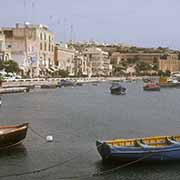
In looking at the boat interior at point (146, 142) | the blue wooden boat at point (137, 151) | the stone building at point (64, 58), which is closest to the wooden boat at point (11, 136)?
the blue wooden boat at point (137, 151)

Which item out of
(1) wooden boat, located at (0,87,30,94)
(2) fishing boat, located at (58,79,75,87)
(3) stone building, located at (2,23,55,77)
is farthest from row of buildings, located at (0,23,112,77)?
(1) wooden boat, located at (0,87,30,94)

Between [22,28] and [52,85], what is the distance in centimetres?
3335

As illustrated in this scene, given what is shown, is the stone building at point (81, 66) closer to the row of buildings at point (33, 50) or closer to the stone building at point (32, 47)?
the row of buildings at point (33, 50)

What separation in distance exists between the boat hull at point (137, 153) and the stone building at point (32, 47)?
100694mm

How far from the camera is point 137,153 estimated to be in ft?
87.6

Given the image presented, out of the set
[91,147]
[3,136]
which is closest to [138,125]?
[91,147]

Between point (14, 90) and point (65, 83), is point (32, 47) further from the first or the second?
point (14, 90)

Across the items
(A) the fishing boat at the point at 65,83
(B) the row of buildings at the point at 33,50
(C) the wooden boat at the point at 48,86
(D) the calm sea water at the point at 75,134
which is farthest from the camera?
(B) the row of buildings at the point at 33,50

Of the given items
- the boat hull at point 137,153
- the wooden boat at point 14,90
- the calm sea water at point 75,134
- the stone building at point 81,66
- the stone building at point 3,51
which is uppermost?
the stone building at point 3,51

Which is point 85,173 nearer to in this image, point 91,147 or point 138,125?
point 91,147

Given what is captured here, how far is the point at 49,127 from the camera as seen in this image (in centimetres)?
4256

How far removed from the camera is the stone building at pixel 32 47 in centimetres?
12875

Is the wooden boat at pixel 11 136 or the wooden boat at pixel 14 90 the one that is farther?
the wooden boat at pixel 14 90

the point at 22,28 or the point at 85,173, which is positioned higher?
the point at 22,28
